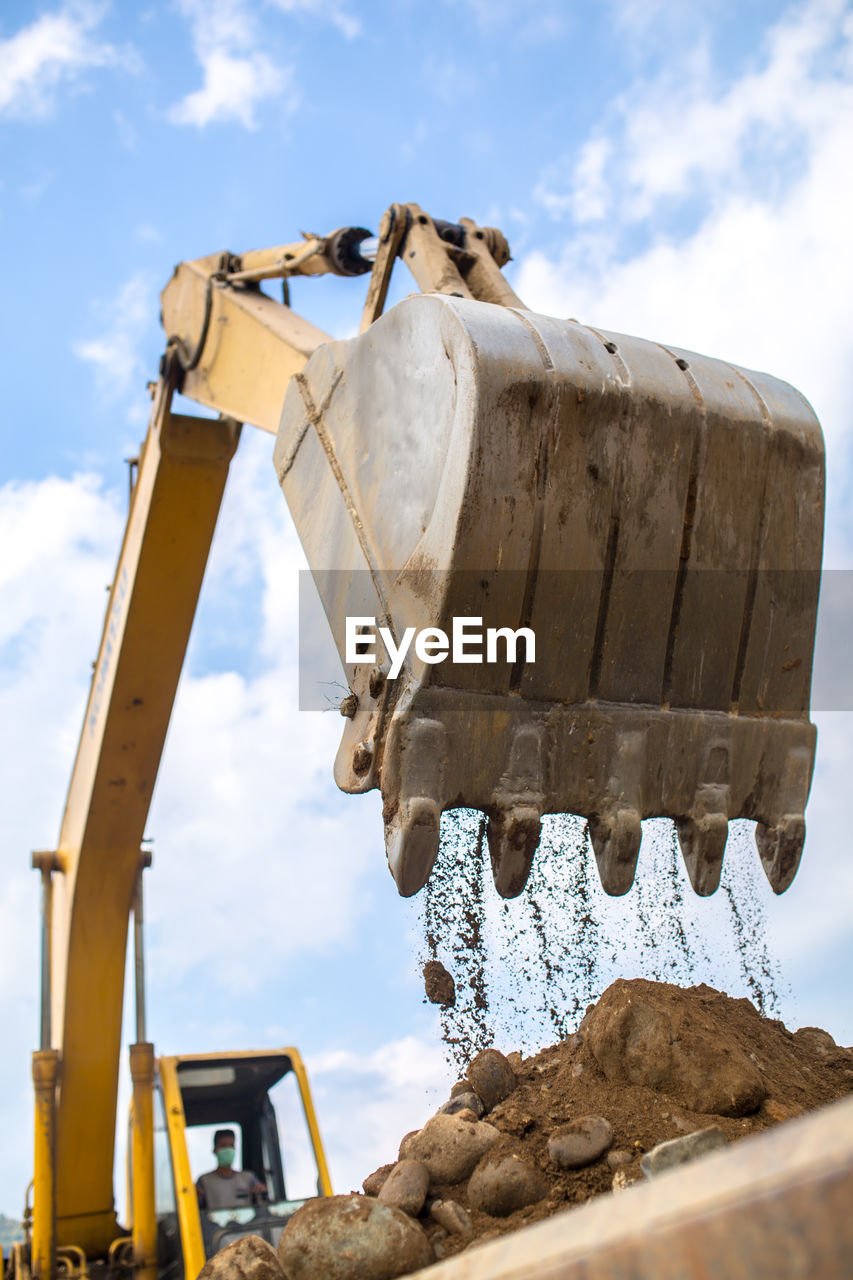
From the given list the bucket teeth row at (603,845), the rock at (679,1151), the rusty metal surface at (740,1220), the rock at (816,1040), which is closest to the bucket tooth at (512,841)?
the bucket teeth row at (603,845)

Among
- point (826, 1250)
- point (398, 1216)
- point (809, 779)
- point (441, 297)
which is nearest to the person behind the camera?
point (826, 1250)

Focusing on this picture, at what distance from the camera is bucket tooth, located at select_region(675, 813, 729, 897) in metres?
2.51

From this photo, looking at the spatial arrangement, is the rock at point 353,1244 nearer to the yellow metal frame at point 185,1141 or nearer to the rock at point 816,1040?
the rock at point 816,1040

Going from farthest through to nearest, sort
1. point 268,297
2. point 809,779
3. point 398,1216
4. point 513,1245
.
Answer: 1. point 268,297
2. point 809,779
3. point 398,1216
4. point 513,1245

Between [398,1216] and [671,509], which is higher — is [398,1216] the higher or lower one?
the lower one

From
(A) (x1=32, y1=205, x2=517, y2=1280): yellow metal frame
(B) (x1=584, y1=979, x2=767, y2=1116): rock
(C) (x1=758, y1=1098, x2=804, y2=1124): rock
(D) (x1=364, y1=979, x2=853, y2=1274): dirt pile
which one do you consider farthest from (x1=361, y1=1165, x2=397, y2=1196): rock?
(A) (x1=32, y1=205, x2=517, y2=1280): yellow metal frame

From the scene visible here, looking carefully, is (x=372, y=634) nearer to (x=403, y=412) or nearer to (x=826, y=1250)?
(x=403, y=412)

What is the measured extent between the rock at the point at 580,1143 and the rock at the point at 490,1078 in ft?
1.51

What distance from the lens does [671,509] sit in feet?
8.10

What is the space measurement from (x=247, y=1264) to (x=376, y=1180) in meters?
0.69

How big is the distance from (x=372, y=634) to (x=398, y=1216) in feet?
3.88

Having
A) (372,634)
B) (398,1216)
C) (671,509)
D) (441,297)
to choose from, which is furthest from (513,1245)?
(441,297)

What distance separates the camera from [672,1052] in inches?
106

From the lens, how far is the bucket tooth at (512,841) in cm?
226
